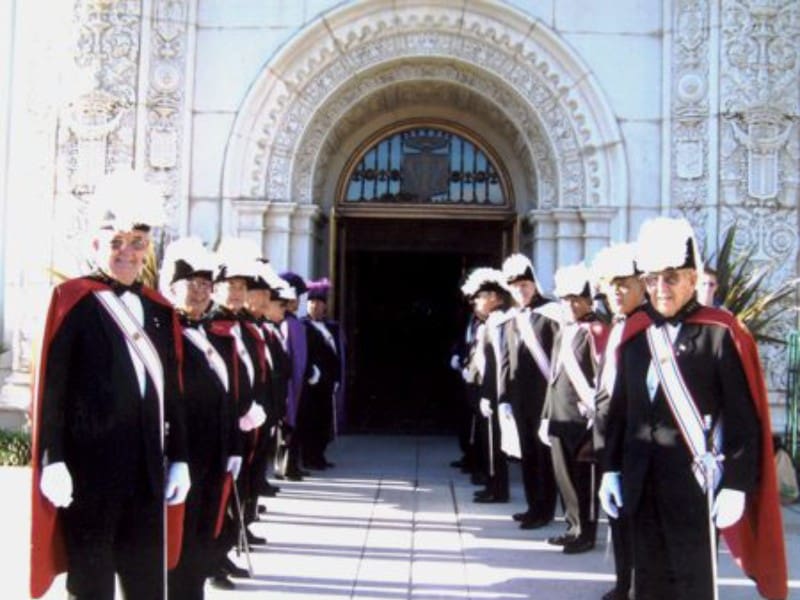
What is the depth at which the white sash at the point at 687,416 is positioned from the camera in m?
4.18

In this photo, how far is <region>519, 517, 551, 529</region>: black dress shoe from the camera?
24.8 ft

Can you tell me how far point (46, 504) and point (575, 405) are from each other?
388 centimetres

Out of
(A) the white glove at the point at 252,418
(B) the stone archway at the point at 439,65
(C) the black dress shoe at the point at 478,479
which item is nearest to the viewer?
(A) the white glove at the point at 252,418

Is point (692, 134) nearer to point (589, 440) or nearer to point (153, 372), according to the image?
point (589, 440)

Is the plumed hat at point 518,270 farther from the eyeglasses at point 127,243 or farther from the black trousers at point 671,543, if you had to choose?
the eyeglasses at point 127,243

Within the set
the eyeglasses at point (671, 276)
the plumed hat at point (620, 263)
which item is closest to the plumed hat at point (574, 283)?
the plumed hat at point (620, 263)

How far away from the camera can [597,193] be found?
10508mm

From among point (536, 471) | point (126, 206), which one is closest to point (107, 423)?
point (126, 206)

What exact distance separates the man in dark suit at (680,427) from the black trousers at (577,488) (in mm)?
2373

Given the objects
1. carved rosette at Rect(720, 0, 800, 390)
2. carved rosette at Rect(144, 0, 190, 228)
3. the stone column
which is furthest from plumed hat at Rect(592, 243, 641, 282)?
carved rosette at Rect(144, 0, 190, 228)

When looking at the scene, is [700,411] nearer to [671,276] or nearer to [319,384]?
[671,276]

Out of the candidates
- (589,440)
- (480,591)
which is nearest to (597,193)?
(589,440)

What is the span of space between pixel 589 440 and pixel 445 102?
643 centimetres

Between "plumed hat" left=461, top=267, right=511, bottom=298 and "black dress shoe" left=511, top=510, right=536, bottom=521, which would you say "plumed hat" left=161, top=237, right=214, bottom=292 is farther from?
"plumed hat" left=461, top=267, right=511, bottom=298
